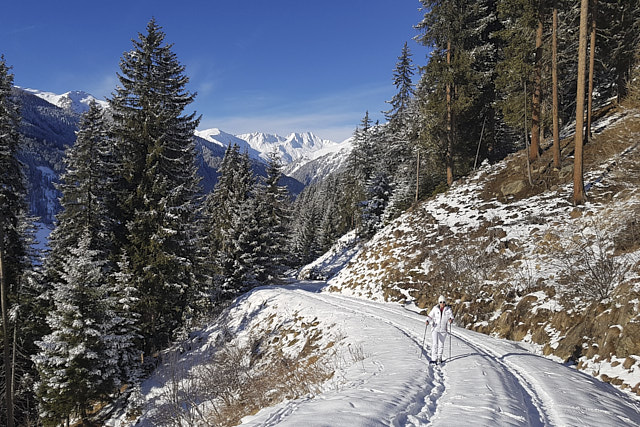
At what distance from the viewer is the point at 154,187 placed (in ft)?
56.9

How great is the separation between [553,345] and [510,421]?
23.2 feet

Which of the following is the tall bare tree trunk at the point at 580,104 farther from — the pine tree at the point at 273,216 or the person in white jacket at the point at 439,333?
the pine tree at the point at 273,216

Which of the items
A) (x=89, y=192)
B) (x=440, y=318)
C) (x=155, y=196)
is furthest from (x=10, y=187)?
(x=440, y=318)

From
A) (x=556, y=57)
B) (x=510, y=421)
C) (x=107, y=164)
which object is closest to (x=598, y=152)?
(x=556, y=57)

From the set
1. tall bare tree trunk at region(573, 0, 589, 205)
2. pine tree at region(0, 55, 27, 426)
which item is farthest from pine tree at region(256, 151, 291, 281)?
tall bare tree trunk at region(573, 0, 589, 205)

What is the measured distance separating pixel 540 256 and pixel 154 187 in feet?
61.2

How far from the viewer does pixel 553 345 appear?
10.8 metres

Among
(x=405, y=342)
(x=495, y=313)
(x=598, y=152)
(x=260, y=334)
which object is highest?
(x=598, y=152)

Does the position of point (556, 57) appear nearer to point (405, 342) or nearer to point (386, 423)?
point (405, 342)

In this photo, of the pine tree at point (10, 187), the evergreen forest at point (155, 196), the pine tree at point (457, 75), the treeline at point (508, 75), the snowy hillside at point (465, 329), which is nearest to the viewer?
the snowy hillside at point (465, 329)

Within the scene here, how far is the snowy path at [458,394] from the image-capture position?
5227 mm

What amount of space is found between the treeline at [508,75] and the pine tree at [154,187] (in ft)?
58.7

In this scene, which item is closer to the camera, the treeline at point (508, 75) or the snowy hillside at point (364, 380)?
the snowy hillside at point (364, 380)

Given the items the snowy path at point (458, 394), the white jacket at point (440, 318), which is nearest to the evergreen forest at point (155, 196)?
the snowy path at point (458, 394)
